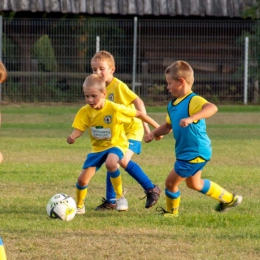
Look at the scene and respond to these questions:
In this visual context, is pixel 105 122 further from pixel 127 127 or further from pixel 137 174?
pixel 127 127

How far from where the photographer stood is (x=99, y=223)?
21.7ft

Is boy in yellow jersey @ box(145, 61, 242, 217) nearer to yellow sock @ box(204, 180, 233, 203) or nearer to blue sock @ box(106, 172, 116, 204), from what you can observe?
yellow sock @ box(204, 180, 233, 203)

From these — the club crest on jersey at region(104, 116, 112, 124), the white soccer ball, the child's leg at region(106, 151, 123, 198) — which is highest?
the club crest on jersey at region(104, 116, 112, 124)

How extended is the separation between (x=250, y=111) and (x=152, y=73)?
350 centimetres

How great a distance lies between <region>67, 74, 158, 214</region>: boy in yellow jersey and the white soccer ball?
33cm

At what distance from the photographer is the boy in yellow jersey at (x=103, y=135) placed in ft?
23.6

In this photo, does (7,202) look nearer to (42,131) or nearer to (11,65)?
(42,131)

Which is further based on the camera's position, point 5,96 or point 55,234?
point 5,96

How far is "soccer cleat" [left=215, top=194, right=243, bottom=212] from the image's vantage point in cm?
712

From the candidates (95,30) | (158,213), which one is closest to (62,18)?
(95,30)

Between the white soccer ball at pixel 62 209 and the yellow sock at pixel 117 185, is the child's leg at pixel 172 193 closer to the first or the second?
the yellow sock at pixel 117 185

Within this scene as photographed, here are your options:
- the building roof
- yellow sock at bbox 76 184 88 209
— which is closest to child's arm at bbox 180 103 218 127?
yellow sock at bbox 76 184 88 209

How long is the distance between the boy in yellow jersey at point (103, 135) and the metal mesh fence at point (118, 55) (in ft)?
48.2

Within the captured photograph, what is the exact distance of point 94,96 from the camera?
7.12 metres
